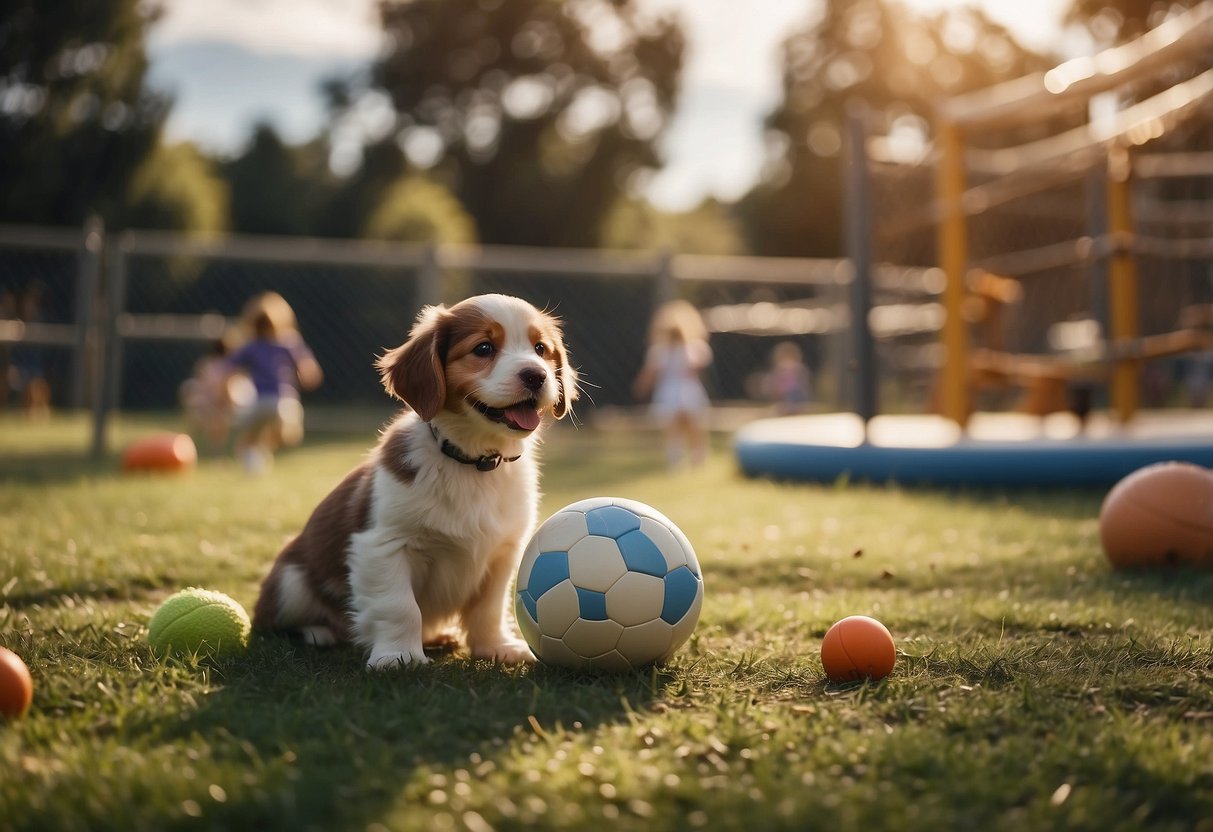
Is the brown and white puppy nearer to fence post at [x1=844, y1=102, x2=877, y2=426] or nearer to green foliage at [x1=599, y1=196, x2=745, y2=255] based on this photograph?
fence post at [x1=844, y1=102, x2=877, y2=426]

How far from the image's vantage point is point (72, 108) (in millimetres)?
27844

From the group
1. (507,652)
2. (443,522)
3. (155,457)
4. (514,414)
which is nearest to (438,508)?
(443,522)

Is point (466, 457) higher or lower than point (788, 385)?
higher

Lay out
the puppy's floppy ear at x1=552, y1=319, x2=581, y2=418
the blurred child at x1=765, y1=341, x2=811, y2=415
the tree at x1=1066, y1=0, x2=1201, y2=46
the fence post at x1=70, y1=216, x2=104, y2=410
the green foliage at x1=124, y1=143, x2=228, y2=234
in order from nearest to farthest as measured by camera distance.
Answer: the puppy's floppy ear at x1=552, y1=319, x2=581, y2=418 → the fence post at x1=70, y1=216, x2=104, y2=410 → the blurred child at x1=765, y1=341, x2=811, y2=415 → the tree at x1=1066, y1=0, x2=1201, y2=46 → the green foliage at x1=124, y1=143, x2=228, y2=234

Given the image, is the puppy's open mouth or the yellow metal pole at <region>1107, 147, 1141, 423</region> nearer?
the puppy's open mouth

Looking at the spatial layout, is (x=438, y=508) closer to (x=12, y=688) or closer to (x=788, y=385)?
(x=12, y=688)

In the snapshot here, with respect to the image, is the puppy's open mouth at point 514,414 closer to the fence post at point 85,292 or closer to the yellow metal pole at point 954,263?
the yellow metal pole at point 954,263

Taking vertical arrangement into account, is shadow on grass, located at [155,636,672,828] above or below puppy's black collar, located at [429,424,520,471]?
below

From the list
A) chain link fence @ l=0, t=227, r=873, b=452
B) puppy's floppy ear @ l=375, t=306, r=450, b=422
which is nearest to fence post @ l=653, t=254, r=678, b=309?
chain link fence @ l=0, t=227, r=873, b=452

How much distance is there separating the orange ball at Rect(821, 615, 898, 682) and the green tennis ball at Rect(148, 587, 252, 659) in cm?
210

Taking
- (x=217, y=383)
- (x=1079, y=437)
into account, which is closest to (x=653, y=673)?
(x=1079, y=437)

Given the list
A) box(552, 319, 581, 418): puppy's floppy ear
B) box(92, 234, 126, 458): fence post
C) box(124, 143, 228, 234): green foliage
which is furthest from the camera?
box(124, 143, 228, 234): green foliage

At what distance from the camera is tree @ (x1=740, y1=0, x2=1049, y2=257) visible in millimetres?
44000

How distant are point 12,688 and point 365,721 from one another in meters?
0.98
